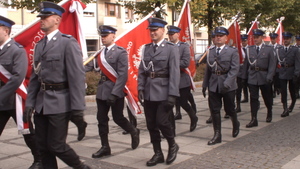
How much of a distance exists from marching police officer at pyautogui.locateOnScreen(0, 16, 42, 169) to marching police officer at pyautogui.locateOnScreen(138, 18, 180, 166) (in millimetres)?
1609

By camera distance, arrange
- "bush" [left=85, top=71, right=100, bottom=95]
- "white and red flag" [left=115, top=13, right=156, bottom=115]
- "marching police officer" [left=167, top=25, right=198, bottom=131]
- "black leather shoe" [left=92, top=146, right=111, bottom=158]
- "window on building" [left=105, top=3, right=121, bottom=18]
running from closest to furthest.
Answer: "black leather shoe" [left=92, top=146, right=111, bottom=158]
"white and red flag" [left=115, top=13, right=156, bottom=115]
"marching police officer" [left=167, top=25, right=198, bottom=131]
"bush" [left=85, top=71, right=100, bottom=95]
"window on building" [left=105, top=3, right=121, bottom=18]

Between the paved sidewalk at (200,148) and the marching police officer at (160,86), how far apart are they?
0.37 meters

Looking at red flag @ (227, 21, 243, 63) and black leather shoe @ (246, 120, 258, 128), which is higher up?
red flag @ (227, 21, 243, 63)

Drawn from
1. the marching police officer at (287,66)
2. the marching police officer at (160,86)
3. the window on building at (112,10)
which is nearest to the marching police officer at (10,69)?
the marching police officer at (160,86)

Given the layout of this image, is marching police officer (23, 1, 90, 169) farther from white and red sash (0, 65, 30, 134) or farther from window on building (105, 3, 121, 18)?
window on building (105, 3, 121, 18)

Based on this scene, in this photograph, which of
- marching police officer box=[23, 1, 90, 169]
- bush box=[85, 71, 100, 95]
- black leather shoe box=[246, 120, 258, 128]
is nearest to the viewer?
marching police officer box=[23, 1, 90, 169]

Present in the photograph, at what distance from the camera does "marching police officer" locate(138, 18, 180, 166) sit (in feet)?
18.1

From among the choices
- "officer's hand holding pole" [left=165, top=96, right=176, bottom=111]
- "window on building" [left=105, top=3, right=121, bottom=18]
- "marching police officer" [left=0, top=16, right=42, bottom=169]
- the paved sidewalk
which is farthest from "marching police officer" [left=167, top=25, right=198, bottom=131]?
"window on building" [left=105, top=3, right=121, bottom=18]

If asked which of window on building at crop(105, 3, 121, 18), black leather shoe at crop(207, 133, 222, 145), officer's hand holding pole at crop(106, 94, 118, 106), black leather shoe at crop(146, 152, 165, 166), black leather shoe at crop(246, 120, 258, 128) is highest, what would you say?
window on building at crop(105, 3, 121, 18)

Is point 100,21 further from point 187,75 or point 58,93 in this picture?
point 58,93

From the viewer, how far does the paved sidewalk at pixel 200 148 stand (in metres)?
5.65

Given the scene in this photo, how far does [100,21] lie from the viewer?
1412 inches

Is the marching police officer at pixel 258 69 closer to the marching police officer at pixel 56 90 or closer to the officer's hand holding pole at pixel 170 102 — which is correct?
the officer's hand holding pole at pixel 170 102

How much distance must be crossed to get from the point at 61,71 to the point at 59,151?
0.82 metres
